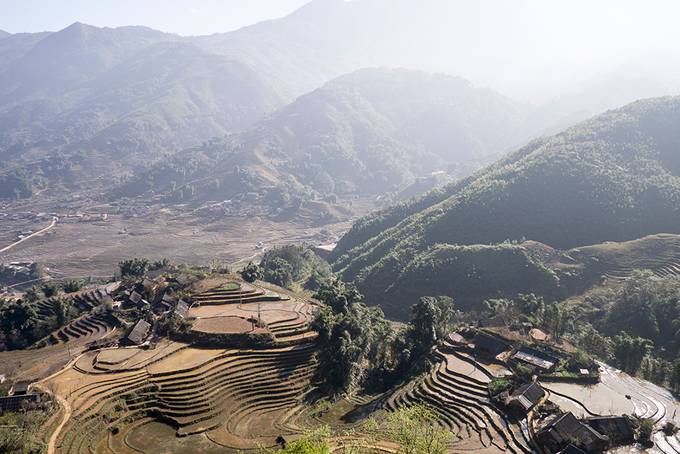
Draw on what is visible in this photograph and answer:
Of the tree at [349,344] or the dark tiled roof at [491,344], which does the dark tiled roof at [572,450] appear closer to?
Answer: the dark tiled roof at [491,344]

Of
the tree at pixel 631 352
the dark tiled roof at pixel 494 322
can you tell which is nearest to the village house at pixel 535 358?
the dark tiled roof at pixel 494 322

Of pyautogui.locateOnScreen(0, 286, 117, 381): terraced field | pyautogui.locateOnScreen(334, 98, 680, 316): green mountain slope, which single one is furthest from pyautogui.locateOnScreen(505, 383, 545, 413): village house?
pyautogui.locateOnScreen(334, 98, 680, 316): green mountain slope

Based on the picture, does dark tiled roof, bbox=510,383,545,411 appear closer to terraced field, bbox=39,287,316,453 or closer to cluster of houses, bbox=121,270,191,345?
terraced field, bbox=39,287,316,453

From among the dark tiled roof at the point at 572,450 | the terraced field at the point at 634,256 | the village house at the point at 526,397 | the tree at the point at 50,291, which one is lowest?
the terraced field at the point at 634,256

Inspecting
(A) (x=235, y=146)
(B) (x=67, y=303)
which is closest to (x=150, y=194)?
(A) (x=235, y=146)

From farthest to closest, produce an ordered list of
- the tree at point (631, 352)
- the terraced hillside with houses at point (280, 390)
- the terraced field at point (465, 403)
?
1. the tree at point (631, 352)
2. the terraced hillside with houses at point (280, 390)
3. the terraced field at point (465, 403)

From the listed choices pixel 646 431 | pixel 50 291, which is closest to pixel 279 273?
pixel 50 291
